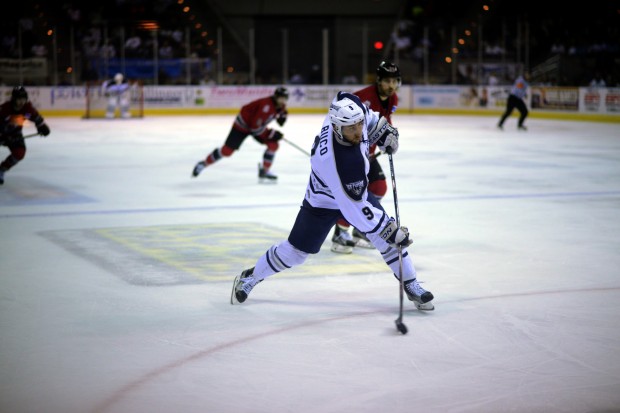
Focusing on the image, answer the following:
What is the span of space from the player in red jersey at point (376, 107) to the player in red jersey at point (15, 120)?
17.2 ft

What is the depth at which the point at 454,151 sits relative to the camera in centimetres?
1483

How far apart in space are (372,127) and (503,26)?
858 inches

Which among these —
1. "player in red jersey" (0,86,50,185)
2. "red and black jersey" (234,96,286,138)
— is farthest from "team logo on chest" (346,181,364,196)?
"player in red jersey" (0,86,50,185)

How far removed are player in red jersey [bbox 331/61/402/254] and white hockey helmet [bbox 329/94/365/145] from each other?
1816 mm

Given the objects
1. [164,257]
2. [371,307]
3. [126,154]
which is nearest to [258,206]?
[164,257]

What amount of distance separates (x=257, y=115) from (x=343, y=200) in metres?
6.22

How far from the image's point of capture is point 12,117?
411 inches

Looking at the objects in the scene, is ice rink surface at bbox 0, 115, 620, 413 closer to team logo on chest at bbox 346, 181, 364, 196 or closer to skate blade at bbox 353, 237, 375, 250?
skate blade at bbox 353, 237, 375, 250

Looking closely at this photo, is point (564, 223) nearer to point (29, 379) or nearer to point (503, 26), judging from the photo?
point (29, 379)

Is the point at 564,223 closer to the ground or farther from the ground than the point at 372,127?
closer to the ground

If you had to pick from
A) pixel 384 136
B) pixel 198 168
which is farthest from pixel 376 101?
pixel 198 168

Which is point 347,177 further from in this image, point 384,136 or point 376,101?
point 376,101

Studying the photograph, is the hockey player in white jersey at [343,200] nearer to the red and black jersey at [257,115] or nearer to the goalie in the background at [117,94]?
the red and black jersey at [257,115]

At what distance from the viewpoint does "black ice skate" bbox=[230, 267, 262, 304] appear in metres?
4.88
